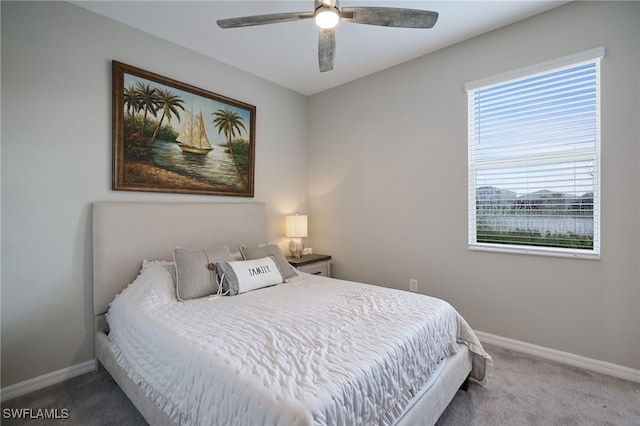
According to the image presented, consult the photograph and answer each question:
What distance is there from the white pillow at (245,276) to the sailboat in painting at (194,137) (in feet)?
4.02

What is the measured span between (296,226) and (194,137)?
1.49 metres

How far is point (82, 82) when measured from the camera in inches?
89.4

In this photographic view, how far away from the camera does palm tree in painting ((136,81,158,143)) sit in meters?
2.54

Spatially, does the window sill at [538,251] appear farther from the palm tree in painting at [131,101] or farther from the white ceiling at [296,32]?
the palm tree in painting at [131,101]

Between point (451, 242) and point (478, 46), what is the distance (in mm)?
1832

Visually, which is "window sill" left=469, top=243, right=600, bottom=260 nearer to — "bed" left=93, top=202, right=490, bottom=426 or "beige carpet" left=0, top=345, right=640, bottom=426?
"beige carpet" left=0, top=345, right=640, bottom=426

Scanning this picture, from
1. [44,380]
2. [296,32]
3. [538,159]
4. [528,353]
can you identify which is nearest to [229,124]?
[296,32]

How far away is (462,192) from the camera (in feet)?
9.27

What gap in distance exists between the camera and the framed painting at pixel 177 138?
2.46 meters

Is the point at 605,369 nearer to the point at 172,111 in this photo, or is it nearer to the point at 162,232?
the point at 162,232

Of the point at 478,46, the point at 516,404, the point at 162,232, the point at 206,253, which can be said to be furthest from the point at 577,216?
the point at 162,232

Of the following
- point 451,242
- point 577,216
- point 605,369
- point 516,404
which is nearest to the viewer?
point 516,404

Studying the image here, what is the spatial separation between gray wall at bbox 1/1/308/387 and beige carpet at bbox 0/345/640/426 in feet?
1.17

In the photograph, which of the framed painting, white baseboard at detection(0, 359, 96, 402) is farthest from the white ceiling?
white baseboard at detection(0, 359, 96, 402)
